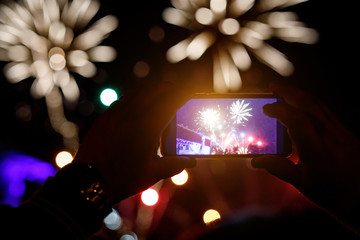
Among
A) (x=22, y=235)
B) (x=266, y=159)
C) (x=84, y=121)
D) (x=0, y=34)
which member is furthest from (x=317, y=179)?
(x=0, y=34)

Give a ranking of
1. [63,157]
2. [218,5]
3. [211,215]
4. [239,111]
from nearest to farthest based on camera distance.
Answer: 1. [239,111]
2. [218,5]
3. [211,215]
4. [63,157]

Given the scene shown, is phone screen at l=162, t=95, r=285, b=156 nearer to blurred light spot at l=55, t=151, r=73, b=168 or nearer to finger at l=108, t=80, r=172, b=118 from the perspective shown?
finger at l=108, t=80, r=172, b=118

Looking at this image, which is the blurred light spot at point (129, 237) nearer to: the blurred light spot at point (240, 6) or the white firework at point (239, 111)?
the white firework at point (239, 111)

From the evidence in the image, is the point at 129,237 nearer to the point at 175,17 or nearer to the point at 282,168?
the point at 282,168

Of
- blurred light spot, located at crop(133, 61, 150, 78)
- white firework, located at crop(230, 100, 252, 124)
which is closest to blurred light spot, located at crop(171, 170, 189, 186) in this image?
white firework, located at crop(230, 100, 252, 124)

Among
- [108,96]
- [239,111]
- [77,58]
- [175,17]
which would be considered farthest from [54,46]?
[239,111]
